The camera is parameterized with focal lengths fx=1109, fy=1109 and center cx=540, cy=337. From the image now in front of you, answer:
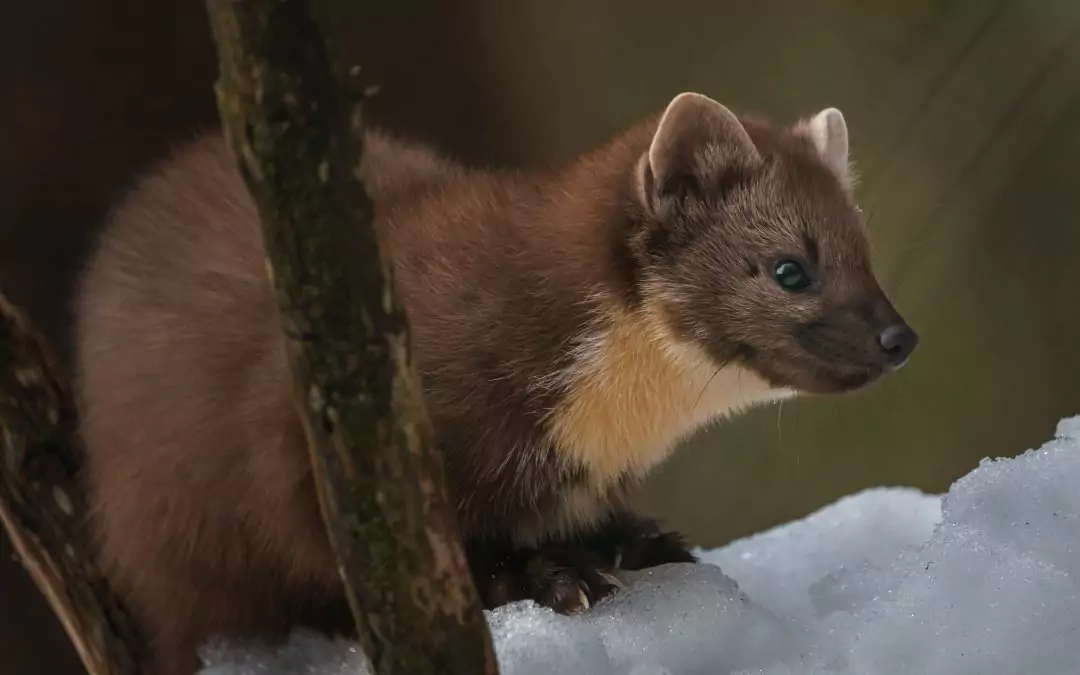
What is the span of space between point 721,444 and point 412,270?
944mm

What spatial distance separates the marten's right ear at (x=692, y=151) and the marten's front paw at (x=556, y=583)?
38cm

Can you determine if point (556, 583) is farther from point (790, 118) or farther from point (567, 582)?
point (790, 118)

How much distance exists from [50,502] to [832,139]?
0.95 m

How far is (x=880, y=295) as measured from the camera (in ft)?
3.57

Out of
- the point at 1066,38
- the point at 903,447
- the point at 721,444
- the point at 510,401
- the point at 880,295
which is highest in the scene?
the point at 1066,38

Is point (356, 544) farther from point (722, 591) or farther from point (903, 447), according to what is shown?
point (903, 447)

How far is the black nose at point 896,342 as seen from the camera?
41.1 inches

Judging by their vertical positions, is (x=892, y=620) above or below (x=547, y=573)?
above

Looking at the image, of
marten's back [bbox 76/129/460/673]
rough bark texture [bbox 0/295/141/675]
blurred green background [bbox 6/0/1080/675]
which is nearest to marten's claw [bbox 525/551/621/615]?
marten's back [bbox 76/129/460/673]

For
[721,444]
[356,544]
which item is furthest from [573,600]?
[721,444]

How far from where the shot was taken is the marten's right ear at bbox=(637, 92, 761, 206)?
1096 millimetres

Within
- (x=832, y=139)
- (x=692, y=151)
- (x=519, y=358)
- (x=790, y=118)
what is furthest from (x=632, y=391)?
(x=790, y=118)

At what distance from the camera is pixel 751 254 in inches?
44.3

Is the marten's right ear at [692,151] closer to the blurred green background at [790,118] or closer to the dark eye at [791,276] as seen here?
the dark eye at [791,276]
